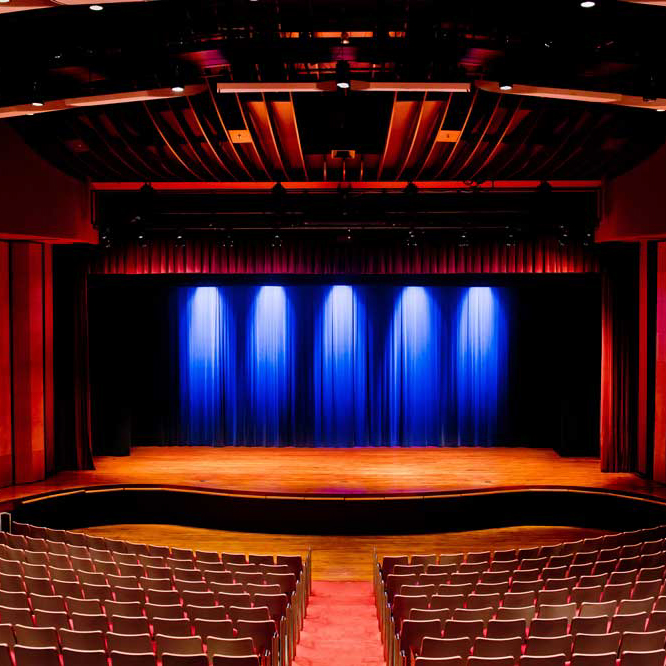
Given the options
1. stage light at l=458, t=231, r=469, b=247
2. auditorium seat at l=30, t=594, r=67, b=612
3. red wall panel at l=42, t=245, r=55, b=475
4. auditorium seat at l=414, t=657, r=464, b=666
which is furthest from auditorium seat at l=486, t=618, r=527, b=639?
red wall panel at l=42, t=245, r=55, b=475

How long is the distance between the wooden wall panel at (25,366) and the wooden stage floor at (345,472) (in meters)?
0.39

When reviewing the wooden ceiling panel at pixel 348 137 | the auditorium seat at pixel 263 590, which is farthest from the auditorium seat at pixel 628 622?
the wooden ceiling panel at pixel 348 137

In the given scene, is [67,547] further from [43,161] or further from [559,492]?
[559,492]

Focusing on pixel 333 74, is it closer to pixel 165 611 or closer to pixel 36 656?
pixel 165 611

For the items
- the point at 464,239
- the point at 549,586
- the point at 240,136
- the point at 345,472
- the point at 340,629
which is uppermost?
the point at 240,136

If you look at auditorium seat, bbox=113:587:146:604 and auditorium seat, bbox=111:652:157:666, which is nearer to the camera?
auditorium seat, bbox=111:652:157:666

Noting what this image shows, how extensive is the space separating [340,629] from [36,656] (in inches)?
129

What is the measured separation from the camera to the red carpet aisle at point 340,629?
639 cm

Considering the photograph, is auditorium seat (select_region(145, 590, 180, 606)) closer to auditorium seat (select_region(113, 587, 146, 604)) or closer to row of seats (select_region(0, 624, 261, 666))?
auditorium seat (select_region(113, 587, 146, 604))

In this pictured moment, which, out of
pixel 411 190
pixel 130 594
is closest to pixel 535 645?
pixel 130 594

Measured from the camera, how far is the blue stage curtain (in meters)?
15.8

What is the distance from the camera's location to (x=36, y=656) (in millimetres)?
4676

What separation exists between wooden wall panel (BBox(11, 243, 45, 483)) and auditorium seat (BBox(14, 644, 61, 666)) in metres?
7.77

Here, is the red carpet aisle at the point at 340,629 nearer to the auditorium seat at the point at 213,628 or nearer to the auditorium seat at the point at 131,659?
the auditorium seat at the point at 213,628
